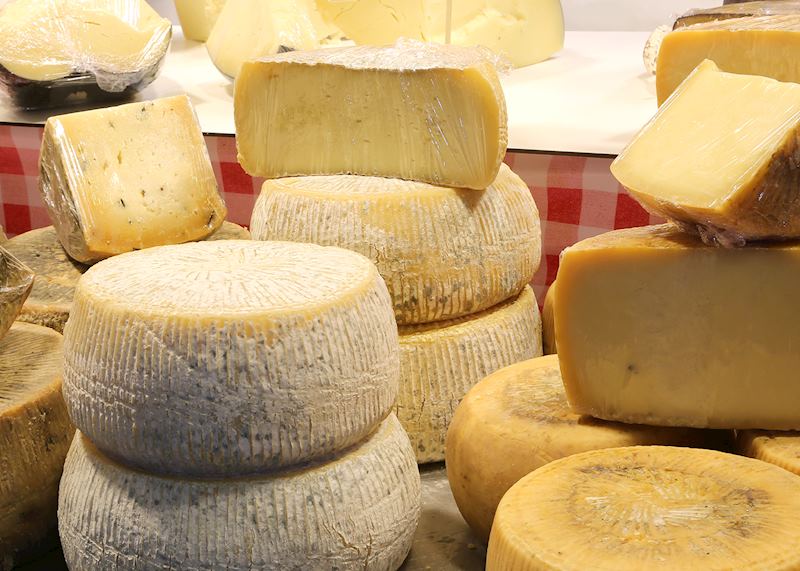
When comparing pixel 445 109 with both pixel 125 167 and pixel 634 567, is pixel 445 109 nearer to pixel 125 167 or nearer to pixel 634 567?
pixel 125 167

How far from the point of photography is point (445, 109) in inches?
62.1

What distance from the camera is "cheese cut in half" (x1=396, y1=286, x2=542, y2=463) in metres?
1.59

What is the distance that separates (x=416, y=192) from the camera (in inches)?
61.1

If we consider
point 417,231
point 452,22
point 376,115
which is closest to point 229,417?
point 417,231

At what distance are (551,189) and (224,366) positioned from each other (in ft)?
2.96

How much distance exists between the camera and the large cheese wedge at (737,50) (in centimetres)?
149

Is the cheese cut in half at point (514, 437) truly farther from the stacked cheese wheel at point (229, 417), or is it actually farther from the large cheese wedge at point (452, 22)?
the large cheese wedge at point (452, 22)

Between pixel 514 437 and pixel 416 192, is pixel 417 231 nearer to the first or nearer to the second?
pixel 416 192

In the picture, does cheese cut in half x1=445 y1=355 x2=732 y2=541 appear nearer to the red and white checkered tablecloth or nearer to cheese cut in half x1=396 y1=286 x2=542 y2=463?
cheese cut in half x1=396 y1=286 x2=542 y2=463

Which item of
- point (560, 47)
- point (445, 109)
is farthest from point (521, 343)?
point (560, 47)

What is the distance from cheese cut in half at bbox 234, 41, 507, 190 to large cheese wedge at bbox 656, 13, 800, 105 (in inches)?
10.0

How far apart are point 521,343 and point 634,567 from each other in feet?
2.49

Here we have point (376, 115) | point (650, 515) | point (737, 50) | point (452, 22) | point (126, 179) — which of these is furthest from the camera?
point (452, 22)

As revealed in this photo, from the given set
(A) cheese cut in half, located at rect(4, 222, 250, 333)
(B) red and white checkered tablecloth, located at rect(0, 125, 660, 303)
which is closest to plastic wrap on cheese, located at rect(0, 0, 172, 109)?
(B) red and white checkered tablecloth, located at rect(0, 125, 660, 303)
